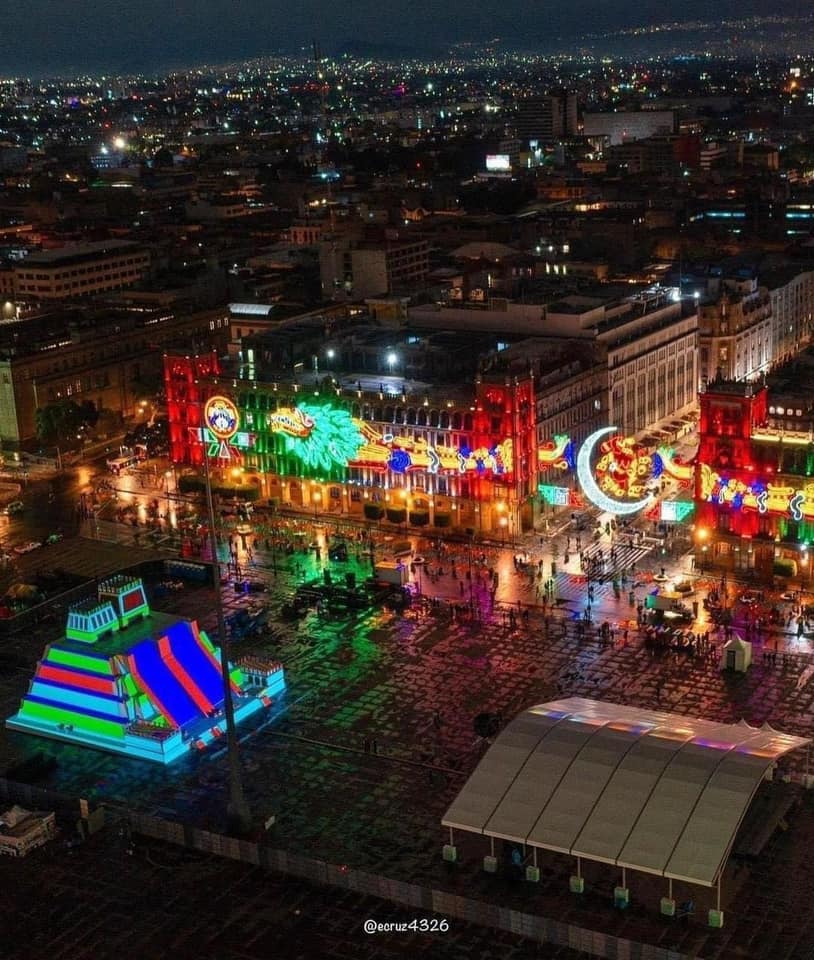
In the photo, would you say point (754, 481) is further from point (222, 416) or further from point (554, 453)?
point (222, 416)

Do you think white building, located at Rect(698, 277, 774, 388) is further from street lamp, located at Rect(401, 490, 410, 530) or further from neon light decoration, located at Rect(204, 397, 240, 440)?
neon light decoration, located at Rect(204, 397, 240, 440)

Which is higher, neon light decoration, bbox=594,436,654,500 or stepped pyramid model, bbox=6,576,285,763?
neon light decoration, bbox=594,436,654,500

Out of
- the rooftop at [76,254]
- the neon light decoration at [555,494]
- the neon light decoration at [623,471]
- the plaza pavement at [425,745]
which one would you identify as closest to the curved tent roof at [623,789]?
the plaza pavement at [425,745]

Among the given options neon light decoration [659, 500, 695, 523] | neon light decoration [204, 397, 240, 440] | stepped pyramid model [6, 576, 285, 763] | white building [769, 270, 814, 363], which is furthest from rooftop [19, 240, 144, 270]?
stepped pyramid model [6, 576, 285, 763]

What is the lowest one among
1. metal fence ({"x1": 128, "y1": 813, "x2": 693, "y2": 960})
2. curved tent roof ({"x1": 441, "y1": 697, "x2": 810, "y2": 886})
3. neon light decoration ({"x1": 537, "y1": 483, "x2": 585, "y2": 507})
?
metal fence ({"x1": 128, "y1": 813, "x2": 693, "y2": 960})

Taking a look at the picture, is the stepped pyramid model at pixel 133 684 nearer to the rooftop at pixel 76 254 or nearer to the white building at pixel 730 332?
the white building at pixel 730 332

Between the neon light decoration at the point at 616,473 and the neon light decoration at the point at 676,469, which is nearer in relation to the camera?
the neon light decoration at the point at 616,473
